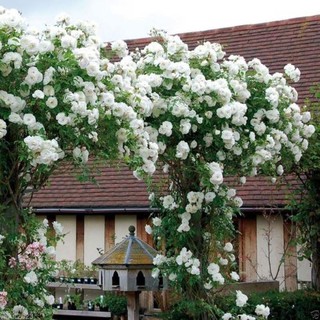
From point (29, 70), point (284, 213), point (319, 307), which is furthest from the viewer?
point (284, 213)

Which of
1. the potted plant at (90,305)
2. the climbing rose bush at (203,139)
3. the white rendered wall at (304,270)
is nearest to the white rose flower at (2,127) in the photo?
the climbing rose bush at (203,139)

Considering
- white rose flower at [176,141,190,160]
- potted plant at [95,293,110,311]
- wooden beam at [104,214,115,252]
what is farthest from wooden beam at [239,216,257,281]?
white rose flower at [176,141,190,160]

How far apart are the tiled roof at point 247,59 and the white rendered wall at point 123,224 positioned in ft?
0.97

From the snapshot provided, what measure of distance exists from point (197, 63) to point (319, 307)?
422 centimetres

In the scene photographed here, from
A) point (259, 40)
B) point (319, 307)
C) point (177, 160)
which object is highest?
point (259, 40)

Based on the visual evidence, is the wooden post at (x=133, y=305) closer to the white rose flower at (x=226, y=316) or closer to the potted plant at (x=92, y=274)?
the white rose flower at (x=226, y=316)

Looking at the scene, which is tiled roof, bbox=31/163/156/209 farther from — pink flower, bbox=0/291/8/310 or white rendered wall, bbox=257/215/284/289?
pink flower, bbox=0/291/8/310

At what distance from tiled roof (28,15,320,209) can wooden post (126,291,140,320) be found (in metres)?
4.23

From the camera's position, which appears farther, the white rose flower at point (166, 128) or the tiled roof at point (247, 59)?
the tiled roof at point (247, 59)

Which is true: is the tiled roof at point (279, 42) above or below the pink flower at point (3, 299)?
above

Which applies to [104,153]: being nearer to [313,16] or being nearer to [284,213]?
[284,213]

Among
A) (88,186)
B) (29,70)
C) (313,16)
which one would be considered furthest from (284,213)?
(29,70)

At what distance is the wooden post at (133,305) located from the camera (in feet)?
31.6

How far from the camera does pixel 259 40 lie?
56.7 feet
